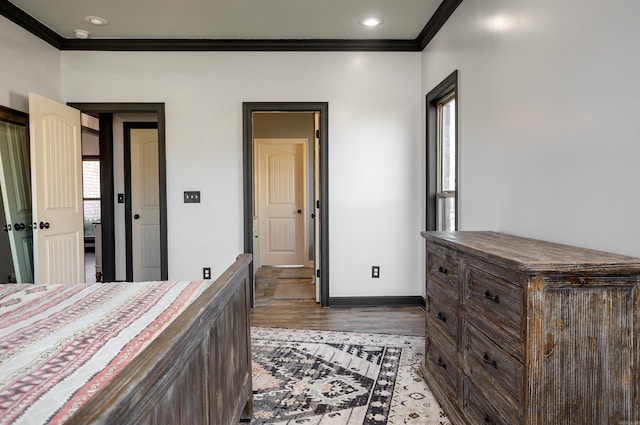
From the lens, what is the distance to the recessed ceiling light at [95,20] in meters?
3.38

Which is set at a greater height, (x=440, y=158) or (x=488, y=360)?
(x=440, y=158)

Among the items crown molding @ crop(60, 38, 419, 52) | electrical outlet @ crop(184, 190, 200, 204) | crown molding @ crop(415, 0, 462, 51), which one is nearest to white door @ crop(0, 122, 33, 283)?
crown molding @ crop(60, 38, 419, 52)

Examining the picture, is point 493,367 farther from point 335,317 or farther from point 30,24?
point 30,24

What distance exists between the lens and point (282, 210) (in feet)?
21.4

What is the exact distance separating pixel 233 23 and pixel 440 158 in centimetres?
226

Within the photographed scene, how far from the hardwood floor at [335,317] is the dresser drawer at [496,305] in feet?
5.24

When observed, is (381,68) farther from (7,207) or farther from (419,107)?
(7,207)

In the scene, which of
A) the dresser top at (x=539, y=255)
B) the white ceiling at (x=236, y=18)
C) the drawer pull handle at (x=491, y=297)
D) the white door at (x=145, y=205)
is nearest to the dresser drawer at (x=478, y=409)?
the drawer pull handle at (x=491, y=297)

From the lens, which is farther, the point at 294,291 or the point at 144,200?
the point at 144,200

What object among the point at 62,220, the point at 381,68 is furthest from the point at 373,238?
the point at 62,220

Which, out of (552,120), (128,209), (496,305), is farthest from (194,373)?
(128,209)

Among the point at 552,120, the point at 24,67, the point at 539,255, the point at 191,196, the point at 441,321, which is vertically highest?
the point at 24,67

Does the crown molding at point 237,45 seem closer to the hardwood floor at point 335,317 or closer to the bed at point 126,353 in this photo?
the hardwood floor at point 335,317

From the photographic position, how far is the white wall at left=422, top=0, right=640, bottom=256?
4.82 feet
